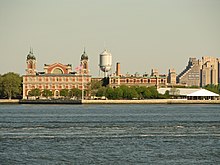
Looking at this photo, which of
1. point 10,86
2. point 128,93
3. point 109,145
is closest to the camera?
point 109,145

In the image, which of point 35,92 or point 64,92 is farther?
point 64,92

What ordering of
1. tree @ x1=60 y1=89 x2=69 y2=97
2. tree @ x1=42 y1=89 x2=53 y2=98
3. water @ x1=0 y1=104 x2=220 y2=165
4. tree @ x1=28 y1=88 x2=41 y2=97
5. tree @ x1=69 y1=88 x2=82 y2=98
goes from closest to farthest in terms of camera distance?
water @ x1=0 y1=104 x2=220 y2=165
tree @ x1=69 y1=88 x2=82 y2=98
tree @ x1=42 y1=89 x2=53 y2=98
tree @ x1=28 y1=88 x2=41 y2=97
tree @ x1=60 y1=89 x2=69 y2=97

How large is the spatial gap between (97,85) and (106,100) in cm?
3522

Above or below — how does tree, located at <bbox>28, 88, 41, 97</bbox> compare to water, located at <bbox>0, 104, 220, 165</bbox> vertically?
above

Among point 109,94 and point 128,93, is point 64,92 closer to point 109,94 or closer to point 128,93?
point 109,94

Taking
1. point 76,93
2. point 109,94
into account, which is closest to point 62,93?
point 76,93

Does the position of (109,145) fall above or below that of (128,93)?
below

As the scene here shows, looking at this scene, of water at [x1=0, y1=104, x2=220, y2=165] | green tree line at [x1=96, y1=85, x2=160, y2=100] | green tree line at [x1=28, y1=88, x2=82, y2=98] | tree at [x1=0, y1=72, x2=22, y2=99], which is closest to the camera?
water at [x1=0, y1=104, x2=220, y2=165]

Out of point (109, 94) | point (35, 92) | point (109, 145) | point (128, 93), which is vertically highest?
point (35, 92)

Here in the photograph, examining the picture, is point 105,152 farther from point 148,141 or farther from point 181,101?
point 181,101

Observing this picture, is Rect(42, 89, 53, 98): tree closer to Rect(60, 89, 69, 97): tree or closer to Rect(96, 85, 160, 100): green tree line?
Rect(60, 89, 69, 97): tree

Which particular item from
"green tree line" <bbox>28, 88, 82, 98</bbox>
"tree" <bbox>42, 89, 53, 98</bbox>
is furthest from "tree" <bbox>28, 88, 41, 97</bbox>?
"tree" <bbox>42, 89, 53, 98</bbox>

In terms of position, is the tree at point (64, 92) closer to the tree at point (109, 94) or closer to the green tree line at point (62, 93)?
the green tree line at point (62, 93)

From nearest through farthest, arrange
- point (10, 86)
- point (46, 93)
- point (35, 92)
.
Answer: point (10, 86) < point (46, 93) < point (35, 92)
